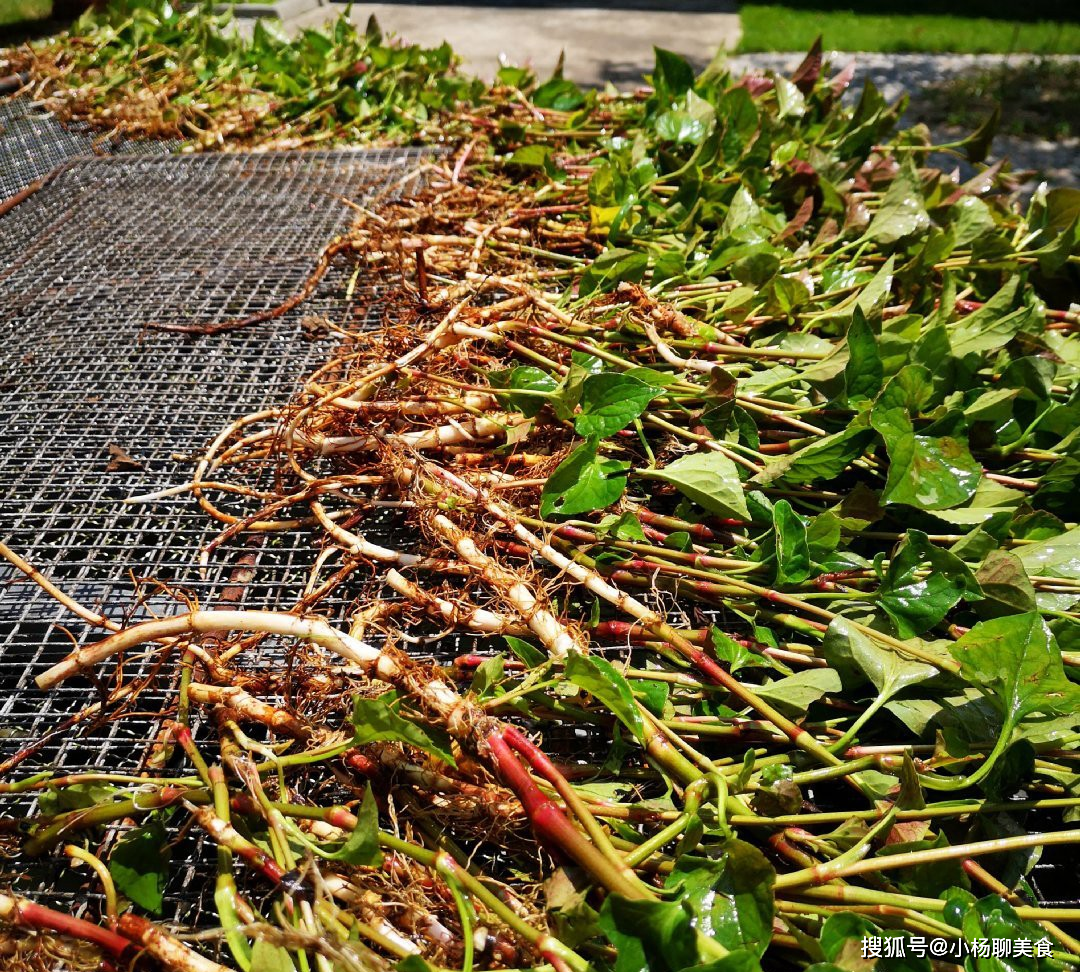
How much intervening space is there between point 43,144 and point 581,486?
265 cm

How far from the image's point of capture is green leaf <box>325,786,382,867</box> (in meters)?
0.61

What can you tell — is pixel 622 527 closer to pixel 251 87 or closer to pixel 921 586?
pixel 921 586

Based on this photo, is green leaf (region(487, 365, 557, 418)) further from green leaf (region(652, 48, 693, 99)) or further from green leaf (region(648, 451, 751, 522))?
green leaf (region(652, 48, 693, 99))

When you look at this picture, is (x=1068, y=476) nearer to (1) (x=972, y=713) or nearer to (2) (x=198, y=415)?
(1) (x=972, y=713)

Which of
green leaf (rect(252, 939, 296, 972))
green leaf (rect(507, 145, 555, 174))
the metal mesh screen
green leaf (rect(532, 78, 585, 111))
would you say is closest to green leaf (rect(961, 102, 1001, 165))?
green leaf (rect(507, 145, 555, 174))

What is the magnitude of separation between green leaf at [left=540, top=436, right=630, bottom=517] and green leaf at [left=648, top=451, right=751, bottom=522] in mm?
80

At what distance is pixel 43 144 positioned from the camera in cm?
258

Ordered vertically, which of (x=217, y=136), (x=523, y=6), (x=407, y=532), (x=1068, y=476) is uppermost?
(x=523, y=6)

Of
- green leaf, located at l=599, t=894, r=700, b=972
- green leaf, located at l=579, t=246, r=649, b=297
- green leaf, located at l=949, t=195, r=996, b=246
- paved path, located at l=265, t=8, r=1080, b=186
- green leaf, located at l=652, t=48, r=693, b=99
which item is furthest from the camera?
paved path, located at l=265, t=8, r=1080, b=186

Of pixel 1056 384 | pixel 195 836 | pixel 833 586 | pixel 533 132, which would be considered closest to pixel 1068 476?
pixel 1056 384

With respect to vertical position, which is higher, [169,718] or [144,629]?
[144,629]

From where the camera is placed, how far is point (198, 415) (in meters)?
1.37

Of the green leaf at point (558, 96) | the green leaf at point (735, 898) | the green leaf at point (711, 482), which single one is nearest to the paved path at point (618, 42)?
the green leaf at point (558, 96)

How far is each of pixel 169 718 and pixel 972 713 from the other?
2.85ft
